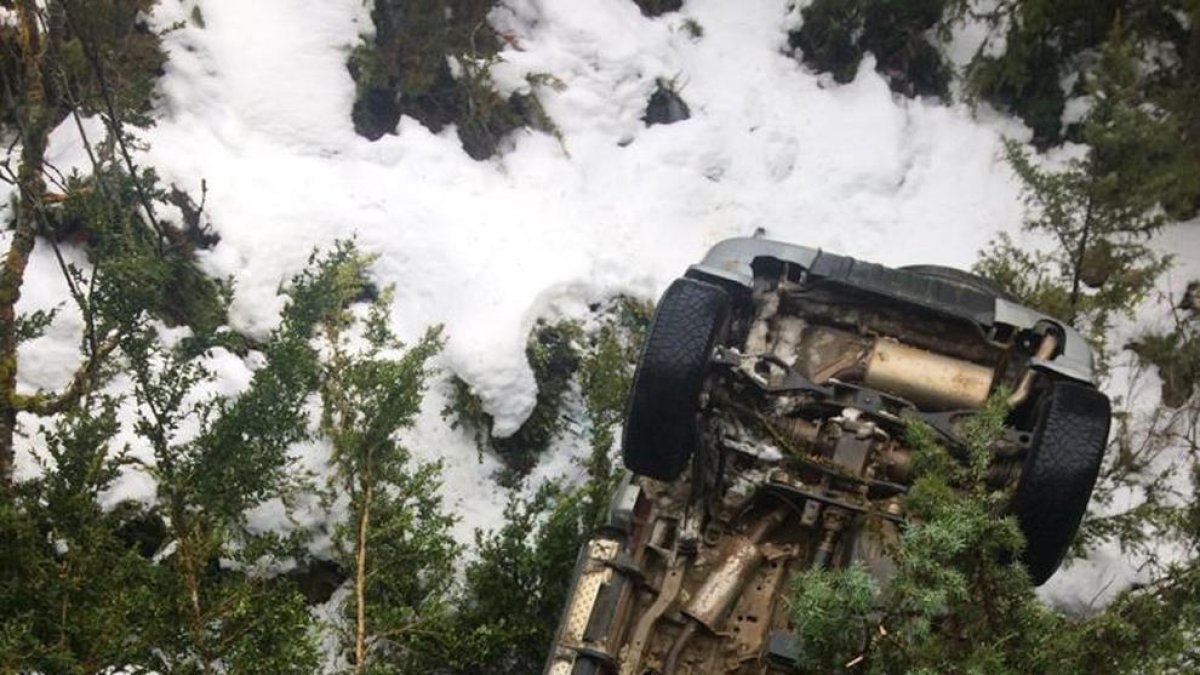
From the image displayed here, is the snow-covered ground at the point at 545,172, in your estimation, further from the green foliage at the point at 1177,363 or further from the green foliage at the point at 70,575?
the green foliage at the point at 70,575

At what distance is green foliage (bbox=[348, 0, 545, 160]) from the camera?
8711 mm

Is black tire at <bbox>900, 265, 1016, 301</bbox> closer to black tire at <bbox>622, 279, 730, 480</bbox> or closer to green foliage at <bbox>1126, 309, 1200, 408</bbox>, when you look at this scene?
black tire at <bbox>622, 279, 730, 480</bbox>

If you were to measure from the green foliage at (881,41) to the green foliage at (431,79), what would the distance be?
2574 millimetres

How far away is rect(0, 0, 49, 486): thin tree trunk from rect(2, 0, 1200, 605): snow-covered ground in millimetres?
1150

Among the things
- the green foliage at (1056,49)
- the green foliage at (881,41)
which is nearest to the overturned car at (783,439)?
the green foliage at (1056,49)

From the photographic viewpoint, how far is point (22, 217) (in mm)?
6027

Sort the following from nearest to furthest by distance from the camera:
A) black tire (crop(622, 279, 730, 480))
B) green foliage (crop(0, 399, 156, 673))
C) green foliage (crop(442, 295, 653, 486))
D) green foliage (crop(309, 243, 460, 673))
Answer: green foliage (crop(0, 399, 156, 673)), black tire (crop(622, 279, 730, 480)), green foliage (crop(309, 243, 460, 673)), green foliage (crop(442, 295, 653, 486))

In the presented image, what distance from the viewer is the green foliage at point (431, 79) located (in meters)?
8.71

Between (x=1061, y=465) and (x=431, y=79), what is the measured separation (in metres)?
5.90

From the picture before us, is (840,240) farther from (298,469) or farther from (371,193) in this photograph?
(298,469)

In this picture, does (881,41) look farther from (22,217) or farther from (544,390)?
(22,217)

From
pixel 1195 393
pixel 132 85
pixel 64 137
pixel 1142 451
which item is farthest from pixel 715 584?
pixel 64 137

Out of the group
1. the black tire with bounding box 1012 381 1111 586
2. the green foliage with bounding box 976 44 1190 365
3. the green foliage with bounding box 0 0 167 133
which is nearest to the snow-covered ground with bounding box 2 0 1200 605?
the green foliage with bounding box 0 0 167 133

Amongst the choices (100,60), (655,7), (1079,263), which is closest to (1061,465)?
(1079,263)
